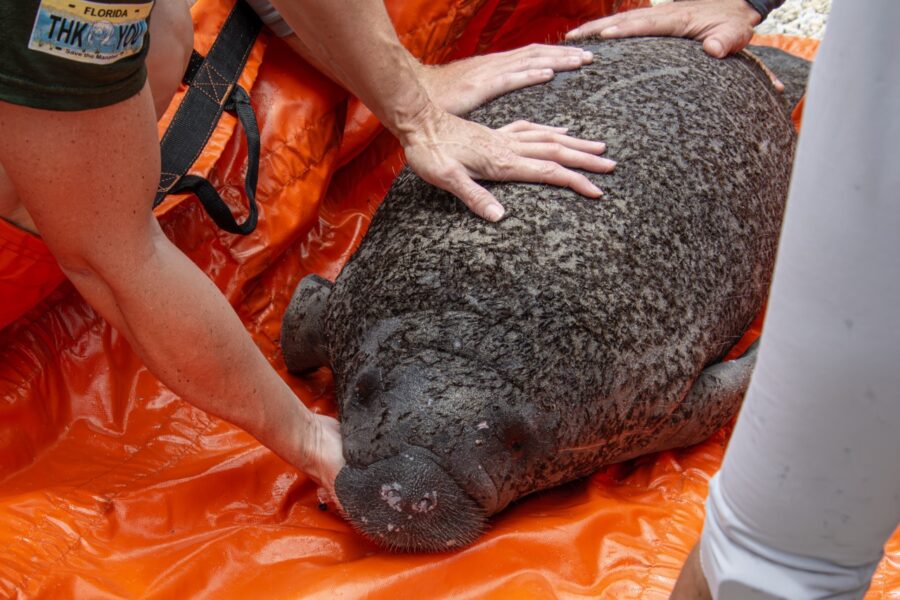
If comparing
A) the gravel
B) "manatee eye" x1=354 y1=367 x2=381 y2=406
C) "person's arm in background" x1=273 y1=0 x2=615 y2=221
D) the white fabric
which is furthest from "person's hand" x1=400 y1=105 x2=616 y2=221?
the gravel

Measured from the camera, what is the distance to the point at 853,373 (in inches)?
52.4

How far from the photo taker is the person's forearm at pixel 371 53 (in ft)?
10.1

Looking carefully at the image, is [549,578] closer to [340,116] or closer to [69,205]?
[69,205]

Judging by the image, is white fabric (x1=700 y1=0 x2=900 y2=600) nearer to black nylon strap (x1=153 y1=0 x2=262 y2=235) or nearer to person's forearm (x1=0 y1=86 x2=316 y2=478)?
person's forearm (x1=0 y1=86 x2=316 y2=478)

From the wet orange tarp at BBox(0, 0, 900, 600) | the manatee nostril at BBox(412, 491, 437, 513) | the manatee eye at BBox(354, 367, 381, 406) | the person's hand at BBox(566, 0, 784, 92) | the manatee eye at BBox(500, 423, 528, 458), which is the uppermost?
the person's hand at BBox(566, 0, 784, 92)

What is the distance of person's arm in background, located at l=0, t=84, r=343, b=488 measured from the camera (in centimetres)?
178

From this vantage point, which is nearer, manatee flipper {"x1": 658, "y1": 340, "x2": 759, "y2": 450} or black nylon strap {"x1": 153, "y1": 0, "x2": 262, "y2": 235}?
manatee flipper {"x1": 658, "y1": 340, "x2": 759, "y2": 450}

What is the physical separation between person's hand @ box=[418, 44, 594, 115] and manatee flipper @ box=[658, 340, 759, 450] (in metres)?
1.22

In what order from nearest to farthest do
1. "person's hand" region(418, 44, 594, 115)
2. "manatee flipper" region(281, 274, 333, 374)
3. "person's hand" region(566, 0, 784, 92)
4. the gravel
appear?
1. "manatee flipper" region(281, 274, 333, 374)
2. "person's hand" region(418, 44, 594, 115)
3. "person's hand" region(566, 0, 784, 92)
4. the gravel

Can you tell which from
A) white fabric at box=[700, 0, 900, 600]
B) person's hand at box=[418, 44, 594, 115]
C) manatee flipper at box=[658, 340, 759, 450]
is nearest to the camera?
white fabric at box=[700, 0, 900, 600]

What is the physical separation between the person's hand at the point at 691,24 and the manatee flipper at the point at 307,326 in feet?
5.04

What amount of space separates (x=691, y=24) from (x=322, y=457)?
2.32m

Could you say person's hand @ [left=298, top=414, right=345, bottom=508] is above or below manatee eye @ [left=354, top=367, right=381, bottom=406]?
below

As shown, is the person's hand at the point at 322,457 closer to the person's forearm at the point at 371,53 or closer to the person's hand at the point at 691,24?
the person's forearm at the point at 371,53
